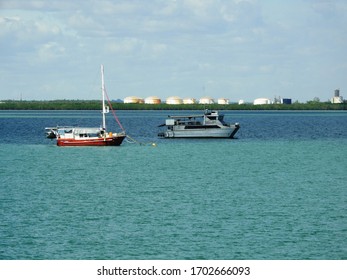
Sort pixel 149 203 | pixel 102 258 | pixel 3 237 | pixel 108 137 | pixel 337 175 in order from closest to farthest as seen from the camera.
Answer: pixel 102 258 → pixel 3 237 → pixel 149 203 → pixel 337 175 → pixel 108 137

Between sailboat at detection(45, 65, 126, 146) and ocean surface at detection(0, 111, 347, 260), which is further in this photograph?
sailboat at detection(45, 65, 126, 146)

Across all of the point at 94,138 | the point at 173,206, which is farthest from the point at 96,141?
the point at 173,206

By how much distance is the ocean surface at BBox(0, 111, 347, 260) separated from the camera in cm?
4200

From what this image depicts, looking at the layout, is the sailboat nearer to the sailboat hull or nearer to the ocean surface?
the sailboat hull

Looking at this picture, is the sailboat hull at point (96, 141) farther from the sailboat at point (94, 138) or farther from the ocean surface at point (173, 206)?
the ocean surface at point (173, 206)

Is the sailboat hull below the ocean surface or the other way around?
the other way around

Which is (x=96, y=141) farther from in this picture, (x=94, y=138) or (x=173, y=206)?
(x=173, y=206)

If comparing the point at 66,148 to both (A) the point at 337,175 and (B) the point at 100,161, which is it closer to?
(B) the point at 100,161

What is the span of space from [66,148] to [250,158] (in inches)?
1269

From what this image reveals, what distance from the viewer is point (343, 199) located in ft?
194

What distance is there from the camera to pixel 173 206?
181ft

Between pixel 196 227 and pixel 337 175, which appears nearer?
pixel 196 227

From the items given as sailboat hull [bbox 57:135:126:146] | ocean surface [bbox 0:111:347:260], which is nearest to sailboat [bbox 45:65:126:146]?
sailboat hull [bbox 57:135:126:146]
